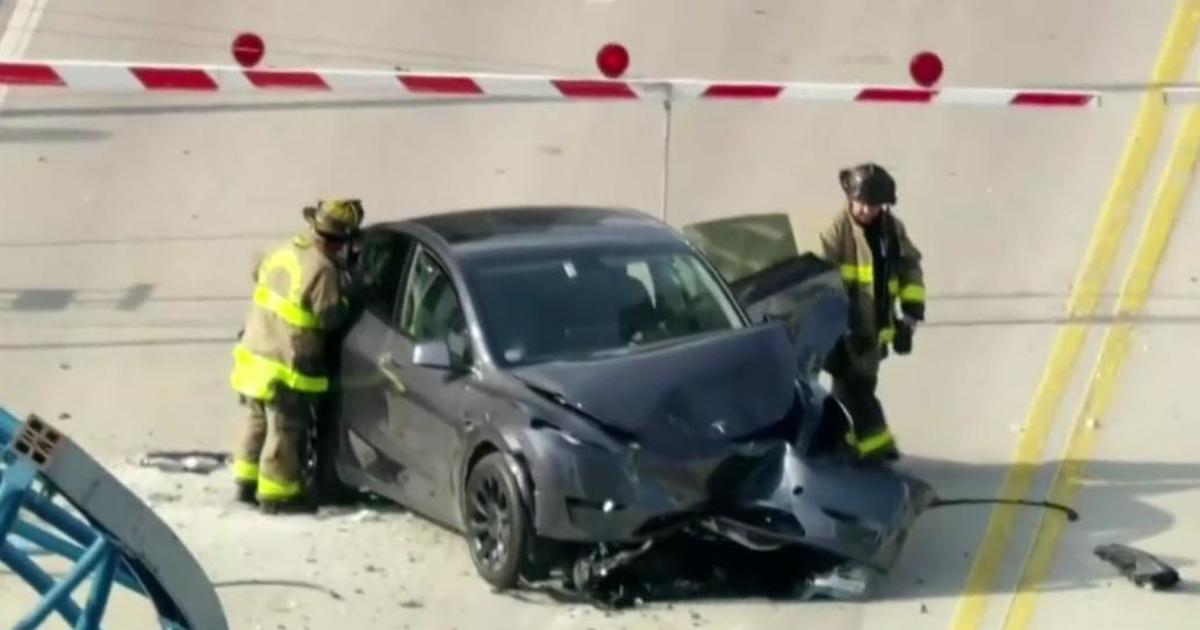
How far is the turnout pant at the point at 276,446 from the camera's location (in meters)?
12.3

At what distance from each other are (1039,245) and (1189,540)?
16.5 ft

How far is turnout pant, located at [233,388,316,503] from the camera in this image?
1234 centimetres

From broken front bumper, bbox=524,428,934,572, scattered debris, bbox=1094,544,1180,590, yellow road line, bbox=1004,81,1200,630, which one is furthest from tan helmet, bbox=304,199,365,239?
scattered debris, bbox=1094,544,1180,590

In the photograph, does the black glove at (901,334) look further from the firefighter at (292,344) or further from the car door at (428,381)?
the firefighter at (292,344)

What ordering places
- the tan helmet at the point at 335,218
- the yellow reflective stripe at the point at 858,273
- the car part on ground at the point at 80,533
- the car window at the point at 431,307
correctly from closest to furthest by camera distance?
the car part on ground at the point at 80,533 < the car window at the point at 431,307 < the tan helmet at the point at 335,218 < the yellow reflective stripe at the point at 858,273

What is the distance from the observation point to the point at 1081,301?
15.8 meters

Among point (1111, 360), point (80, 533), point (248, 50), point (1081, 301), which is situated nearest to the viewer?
point (80, 533)

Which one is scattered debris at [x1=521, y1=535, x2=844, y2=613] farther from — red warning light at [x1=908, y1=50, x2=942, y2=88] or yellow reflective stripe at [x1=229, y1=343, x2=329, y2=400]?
red warning light at [x1=908, y1=50, x2=942, y2=88]

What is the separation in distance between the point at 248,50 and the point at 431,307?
20.3ft

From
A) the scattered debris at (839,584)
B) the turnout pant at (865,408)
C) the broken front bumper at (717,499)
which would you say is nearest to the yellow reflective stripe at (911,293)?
the turnout pant at (865,408)

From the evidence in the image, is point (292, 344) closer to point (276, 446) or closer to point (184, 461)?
point (276, 446)

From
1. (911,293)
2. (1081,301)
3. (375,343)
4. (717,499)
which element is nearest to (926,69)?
(1081,301)

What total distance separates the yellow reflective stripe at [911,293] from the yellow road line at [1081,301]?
1048 mm

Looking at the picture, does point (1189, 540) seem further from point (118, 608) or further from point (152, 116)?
point (152, 116)
